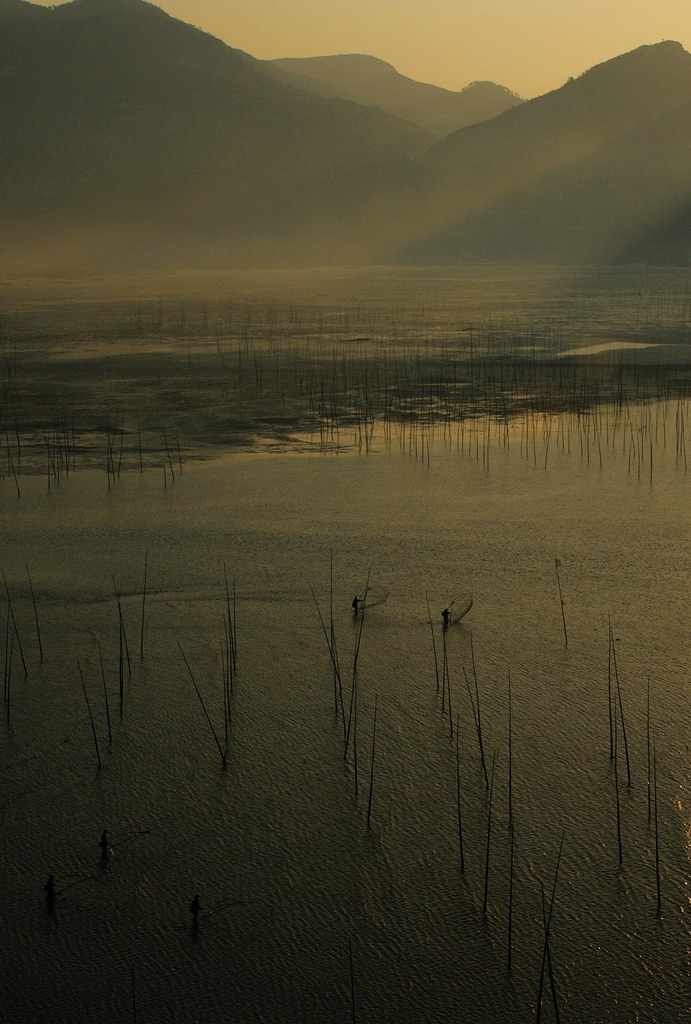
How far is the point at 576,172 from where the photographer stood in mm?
68125

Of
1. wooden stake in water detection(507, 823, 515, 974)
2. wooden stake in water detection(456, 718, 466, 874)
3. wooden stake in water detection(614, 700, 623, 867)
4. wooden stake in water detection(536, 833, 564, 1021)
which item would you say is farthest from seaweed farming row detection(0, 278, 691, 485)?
wooden stake in water detection(536, 833, 564, 1021)

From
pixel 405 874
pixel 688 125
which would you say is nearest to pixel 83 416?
pixel 405 874

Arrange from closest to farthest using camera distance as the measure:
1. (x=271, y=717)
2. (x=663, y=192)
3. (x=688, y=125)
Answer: (x=271, y=717)
(x=663, y=192)
(x=688, y=125)

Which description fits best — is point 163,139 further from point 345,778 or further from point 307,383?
point 345,778

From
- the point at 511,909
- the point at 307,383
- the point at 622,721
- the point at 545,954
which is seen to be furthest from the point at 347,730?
the point at 307,383

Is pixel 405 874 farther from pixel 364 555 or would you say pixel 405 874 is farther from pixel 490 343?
pixel 490 343

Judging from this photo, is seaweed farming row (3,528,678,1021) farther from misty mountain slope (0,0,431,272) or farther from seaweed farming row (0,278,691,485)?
misty mountain slope (0,0,431,272)

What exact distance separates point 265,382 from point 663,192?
56.0 meters

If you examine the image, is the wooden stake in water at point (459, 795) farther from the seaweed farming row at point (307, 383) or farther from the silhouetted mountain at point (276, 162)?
the silhouetted mountain at point (276, 162)

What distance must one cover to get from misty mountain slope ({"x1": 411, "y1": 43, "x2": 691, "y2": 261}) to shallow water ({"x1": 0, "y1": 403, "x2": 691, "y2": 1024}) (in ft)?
151

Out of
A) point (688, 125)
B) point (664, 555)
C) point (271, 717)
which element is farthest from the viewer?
point (688, 125)

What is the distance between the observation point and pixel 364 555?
493 centimetres

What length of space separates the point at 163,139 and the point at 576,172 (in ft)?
149

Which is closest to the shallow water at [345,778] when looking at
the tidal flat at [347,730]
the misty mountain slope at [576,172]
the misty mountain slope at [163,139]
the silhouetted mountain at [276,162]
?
the tidal flat at [347,730]
